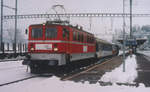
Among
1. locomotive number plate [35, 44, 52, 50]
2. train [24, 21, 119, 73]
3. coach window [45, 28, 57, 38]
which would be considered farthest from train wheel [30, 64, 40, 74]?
coach window [45, 28, 57, 38]

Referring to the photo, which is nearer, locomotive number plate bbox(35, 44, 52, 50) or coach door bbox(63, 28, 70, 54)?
locomotive number plate bbox(35, 44, 52, 50)

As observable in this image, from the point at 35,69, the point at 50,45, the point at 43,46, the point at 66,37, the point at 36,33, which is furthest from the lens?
the point at 35,69

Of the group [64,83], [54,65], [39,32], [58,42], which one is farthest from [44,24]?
[64,83]

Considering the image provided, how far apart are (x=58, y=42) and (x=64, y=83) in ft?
14.2

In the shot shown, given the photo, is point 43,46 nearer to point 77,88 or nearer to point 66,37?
point 66,37

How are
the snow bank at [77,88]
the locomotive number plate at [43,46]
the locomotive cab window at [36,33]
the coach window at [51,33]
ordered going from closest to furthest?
the snow bank at [77,88] < the locomotive number plate at [43,46] < the coach window at [51,33] < the locomotive cab window at [36,33]

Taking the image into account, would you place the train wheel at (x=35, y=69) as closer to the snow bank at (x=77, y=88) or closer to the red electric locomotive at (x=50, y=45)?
the red electric locomotive at (x=50, y=45)

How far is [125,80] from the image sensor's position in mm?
12047

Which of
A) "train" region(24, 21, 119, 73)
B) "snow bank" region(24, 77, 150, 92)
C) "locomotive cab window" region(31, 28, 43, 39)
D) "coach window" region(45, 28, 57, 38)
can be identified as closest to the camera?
"snow bank" region(24, 77, 150, 92)

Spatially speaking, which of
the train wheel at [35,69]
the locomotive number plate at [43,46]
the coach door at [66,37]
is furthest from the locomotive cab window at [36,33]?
the train wheel at [35,69]

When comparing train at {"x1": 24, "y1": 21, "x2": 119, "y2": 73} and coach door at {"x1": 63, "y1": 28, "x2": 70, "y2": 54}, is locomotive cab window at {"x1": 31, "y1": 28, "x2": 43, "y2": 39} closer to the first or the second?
train at {"x1": 24, "y1": 21, "x2": 119, "y2": 73}

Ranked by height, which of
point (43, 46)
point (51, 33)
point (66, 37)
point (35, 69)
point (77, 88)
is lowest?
point (77, 88)

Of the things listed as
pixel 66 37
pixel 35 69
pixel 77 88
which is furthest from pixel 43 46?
pixel 77 88

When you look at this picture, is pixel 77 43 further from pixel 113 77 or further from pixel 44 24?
pixel 113 77
